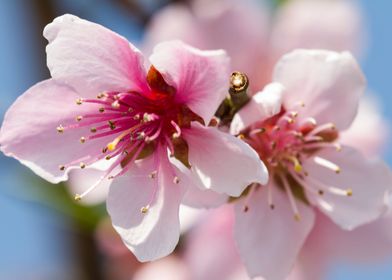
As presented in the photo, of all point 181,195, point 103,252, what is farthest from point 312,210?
point 103,252

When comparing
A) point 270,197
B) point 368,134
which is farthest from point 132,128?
point 368,134

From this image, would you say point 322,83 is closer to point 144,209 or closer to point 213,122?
point 213,122

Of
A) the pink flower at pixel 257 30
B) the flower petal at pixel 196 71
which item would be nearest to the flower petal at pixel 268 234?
the flower petal at pixel 196 71

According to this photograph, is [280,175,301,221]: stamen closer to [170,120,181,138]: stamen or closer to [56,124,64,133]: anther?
[170,120,181,138]: stamen

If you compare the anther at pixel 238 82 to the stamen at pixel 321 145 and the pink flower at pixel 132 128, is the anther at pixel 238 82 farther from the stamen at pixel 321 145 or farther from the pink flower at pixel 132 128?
the stamen at pixel 321 145

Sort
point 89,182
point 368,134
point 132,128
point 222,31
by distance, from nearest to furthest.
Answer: point 132,128
point 89,182
point 368,134
point 222,31

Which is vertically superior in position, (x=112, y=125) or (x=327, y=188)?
(x=112, y=125)
